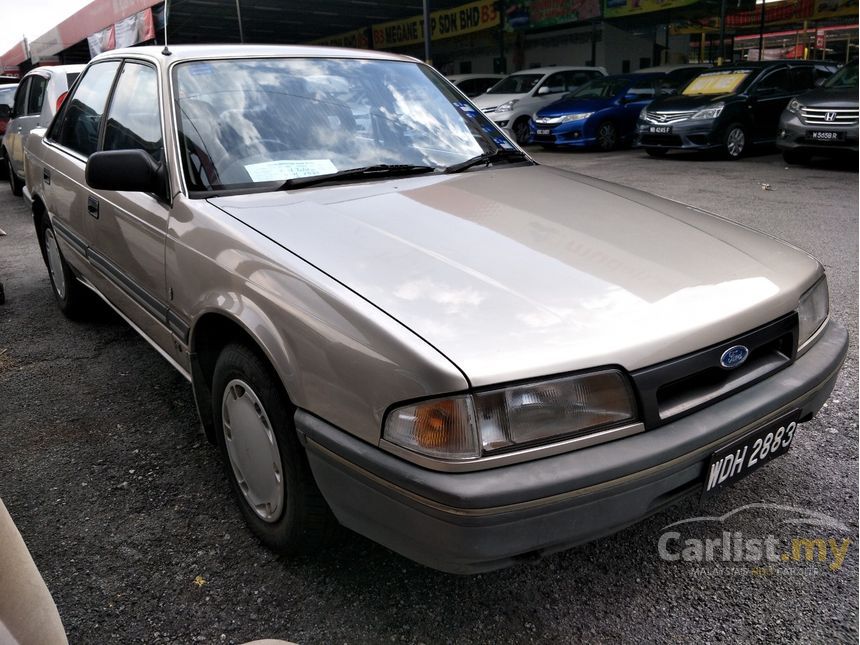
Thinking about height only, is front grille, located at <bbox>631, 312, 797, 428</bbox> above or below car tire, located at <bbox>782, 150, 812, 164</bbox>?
above

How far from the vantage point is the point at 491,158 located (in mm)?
2980

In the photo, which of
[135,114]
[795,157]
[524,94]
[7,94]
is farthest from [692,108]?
[7,94]

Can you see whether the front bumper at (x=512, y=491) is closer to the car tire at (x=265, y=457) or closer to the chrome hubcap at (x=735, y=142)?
the car tire at (x=265, y=457)

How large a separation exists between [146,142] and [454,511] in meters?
2.05

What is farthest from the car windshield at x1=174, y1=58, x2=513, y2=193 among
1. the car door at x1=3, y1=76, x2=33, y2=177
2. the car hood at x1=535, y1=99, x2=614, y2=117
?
the car hood at x1=535, y1=99, x2=614, y2=117

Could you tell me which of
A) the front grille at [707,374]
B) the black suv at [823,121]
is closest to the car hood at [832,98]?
the black suv at [823,121]

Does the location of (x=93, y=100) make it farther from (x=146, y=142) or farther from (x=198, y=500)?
(x=198, y=500)

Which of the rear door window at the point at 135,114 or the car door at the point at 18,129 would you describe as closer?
the rear door window at the point at 135,114

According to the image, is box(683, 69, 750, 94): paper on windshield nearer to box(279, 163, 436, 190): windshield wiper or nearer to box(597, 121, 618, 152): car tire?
box(597, 121, 618, 152): car tire

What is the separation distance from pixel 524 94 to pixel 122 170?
12.9 meters

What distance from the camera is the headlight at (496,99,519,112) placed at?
1388 centimetres

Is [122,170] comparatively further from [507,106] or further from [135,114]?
[507,106]

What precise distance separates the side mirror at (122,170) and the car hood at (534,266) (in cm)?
30

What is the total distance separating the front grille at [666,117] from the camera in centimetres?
1085
